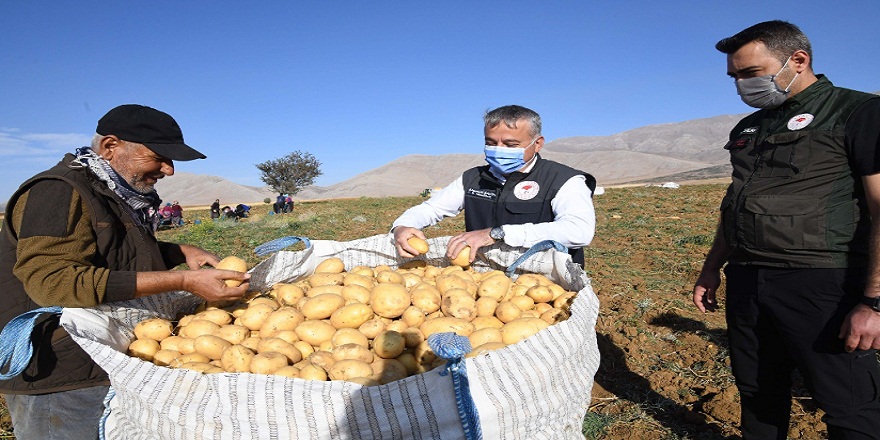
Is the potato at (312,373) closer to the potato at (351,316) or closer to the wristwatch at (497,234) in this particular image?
the potato at (351,316)

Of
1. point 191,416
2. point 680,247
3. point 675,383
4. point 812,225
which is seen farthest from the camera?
point 680,247

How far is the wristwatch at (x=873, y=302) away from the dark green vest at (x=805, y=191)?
0.55ft

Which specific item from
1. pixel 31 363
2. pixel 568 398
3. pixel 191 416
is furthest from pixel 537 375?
pixel 31 363

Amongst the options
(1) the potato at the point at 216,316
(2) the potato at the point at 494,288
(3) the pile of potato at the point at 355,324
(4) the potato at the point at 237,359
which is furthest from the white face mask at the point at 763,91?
(1) the potato at the point at 216,316

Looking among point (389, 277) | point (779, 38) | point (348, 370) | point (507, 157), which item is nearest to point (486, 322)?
point (389, 277)

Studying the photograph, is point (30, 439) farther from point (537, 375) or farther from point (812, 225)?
point (812, 225)

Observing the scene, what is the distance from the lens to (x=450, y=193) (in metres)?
3.18

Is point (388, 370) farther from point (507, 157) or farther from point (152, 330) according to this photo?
point (507, 157)

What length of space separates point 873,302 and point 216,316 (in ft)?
8.60

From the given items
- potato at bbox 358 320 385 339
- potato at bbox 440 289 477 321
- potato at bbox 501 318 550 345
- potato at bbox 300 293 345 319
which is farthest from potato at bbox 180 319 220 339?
potato at bbox 501 318 550 345

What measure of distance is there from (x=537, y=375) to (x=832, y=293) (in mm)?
1438

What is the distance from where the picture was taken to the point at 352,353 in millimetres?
1785

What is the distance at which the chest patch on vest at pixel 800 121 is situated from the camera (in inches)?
A: 80.4

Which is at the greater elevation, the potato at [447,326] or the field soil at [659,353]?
the potato at [447,326]
